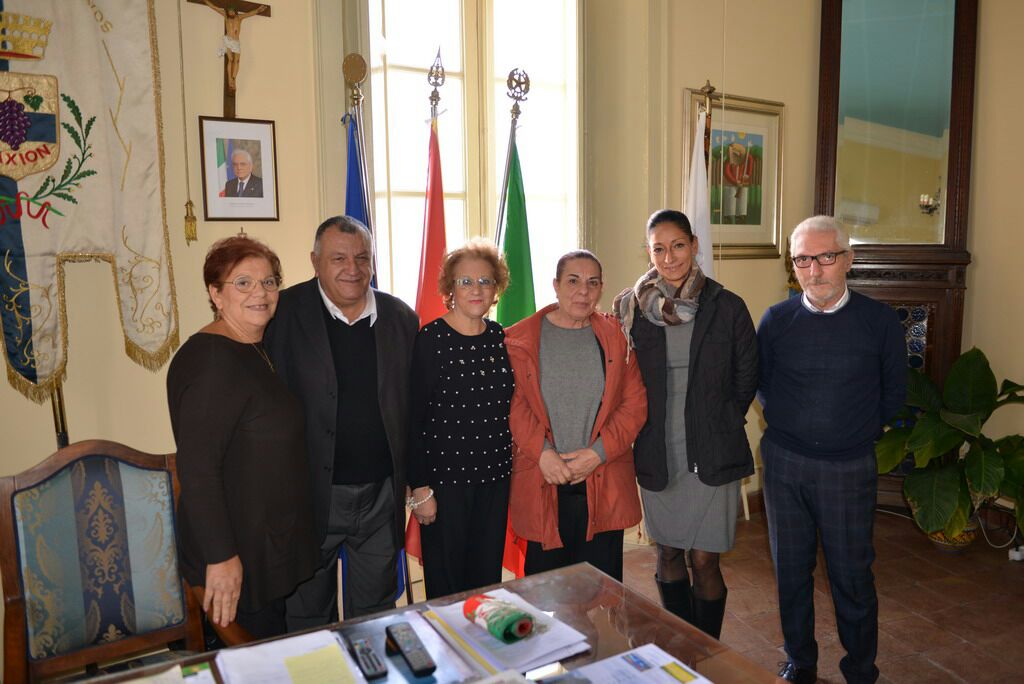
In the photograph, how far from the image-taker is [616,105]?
3729mm

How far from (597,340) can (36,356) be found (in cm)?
167

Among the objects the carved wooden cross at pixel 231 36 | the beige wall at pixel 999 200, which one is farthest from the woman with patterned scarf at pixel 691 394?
the beige wall at pixel 999 200

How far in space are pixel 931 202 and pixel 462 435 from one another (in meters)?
3.12

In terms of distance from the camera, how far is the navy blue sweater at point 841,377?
2.14 metres

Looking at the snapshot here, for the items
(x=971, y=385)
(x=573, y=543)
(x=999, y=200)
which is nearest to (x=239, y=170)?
(x=573, y=543)

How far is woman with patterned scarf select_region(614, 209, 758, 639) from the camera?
219 cm

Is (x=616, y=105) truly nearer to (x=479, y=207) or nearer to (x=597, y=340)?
(x=479, y=207)

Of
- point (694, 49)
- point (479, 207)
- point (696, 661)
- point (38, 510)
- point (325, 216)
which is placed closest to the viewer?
point (696, 661)

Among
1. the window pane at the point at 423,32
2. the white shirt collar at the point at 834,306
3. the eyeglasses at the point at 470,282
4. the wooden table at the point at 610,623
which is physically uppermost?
the window pane at the point at 423,32

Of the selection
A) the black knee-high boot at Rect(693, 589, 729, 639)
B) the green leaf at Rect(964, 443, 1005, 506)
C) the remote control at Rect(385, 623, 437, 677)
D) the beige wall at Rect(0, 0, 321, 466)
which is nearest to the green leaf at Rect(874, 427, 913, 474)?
the green leaf at Rect(964, 443, 1005, 506)

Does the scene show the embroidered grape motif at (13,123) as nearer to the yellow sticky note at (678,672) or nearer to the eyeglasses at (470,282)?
the eyeglasses at (470,282)

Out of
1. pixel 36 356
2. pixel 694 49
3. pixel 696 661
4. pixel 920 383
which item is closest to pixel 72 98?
pixel 36 356

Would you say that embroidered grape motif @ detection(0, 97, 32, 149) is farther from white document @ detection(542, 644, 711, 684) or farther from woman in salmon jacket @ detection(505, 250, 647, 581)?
white document @ detection(542, 644, 711, 684)

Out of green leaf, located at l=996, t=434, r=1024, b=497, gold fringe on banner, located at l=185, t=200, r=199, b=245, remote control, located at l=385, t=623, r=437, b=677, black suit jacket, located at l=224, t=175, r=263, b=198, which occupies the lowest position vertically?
green leaf, located at l=996, t=434, r=1024, b=497
